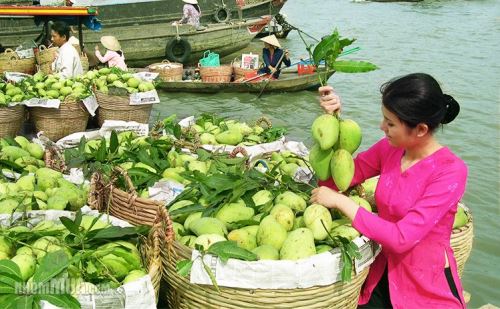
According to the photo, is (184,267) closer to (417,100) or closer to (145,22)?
(417,100)

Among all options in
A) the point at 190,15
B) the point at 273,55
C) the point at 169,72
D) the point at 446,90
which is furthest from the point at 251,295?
the point at 190,15

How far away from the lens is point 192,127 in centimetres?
398

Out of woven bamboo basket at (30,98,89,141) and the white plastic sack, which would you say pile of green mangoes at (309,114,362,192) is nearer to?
the white plastic sack

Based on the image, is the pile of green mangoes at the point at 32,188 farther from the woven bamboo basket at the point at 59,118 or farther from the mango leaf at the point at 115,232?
Answer: the woven bamboo basket at the point at 59,118

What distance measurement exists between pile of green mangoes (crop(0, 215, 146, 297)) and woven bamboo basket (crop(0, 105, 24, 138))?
2.60m

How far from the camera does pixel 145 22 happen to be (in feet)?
40.9

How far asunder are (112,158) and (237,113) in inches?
201

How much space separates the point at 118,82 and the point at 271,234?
3.47m

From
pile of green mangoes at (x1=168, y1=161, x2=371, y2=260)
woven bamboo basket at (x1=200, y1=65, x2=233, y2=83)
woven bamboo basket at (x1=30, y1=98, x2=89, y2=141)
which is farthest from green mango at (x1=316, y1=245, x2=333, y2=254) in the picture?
woven bamboo basket at (x1=200, y1=65, x2=233, y2=83)

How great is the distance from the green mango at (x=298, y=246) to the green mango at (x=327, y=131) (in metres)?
0.35

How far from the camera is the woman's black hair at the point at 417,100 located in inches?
66.5

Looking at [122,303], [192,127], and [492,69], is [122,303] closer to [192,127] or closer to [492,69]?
[192,127]

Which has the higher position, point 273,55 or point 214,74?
point 273,55

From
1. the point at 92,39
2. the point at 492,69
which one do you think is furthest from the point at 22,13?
the point at 492,69
